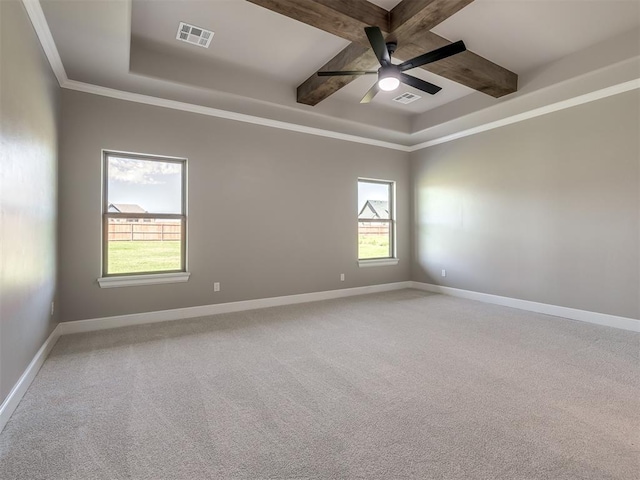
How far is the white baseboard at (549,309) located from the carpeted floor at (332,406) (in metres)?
0.30

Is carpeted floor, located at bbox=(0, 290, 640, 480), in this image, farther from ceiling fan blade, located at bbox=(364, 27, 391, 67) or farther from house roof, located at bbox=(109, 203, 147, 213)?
ceiling fan blade, located at bbox=(364, 27, 391, 67)

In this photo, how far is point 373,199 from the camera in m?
6.22

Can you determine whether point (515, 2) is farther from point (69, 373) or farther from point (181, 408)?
point (69, 373)

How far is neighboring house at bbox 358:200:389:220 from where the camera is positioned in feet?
19.9

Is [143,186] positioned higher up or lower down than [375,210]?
higher up

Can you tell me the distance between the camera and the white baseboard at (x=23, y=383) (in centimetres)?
193

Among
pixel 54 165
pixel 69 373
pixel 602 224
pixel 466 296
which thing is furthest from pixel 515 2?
pixel 69 373

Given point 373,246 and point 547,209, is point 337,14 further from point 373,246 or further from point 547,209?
point 373,246

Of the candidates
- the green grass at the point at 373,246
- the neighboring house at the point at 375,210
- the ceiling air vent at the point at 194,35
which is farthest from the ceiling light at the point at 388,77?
the green grass at the point at 373,246

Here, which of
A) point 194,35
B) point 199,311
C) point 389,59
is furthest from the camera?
point 199,311

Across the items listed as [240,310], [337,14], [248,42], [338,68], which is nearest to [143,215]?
[240,310]

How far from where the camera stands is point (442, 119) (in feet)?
16.9

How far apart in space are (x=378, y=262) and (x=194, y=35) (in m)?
4.51

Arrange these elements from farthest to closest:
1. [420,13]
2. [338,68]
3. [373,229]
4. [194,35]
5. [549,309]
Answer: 1. [373,229]
2. [549,309]
3. [338,68]
4. [194,35]
5. [420,13]
